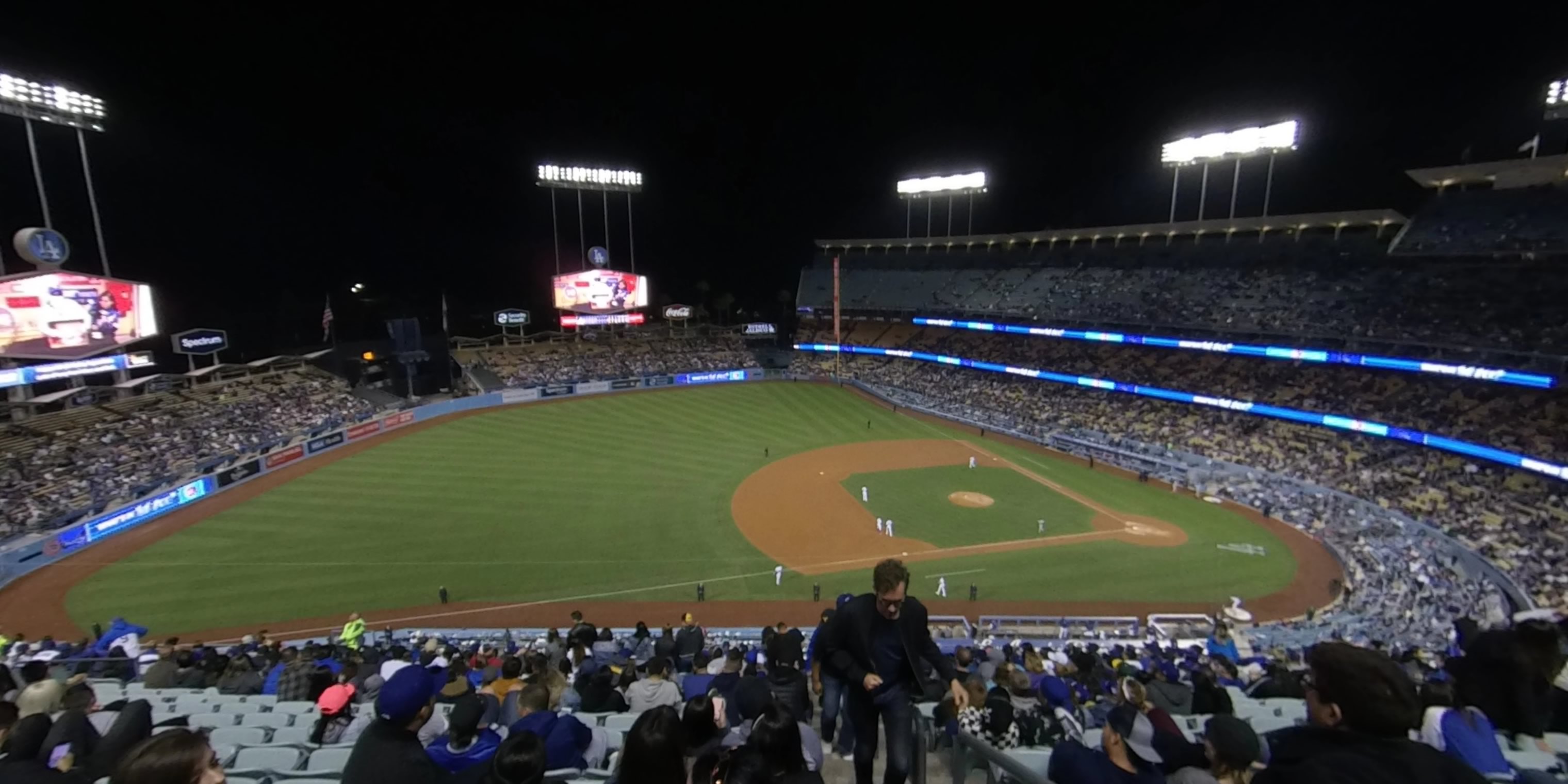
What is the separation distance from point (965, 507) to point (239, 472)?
3397cm

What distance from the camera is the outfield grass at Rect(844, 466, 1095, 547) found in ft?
85.7

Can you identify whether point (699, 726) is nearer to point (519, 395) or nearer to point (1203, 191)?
point (1203, 191)

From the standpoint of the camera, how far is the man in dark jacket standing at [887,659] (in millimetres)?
4953

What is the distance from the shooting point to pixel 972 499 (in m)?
29.7

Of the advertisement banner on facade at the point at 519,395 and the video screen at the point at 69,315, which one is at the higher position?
the video screen at the point at 69,315

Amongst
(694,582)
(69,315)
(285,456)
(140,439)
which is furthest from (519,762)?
(140,439)

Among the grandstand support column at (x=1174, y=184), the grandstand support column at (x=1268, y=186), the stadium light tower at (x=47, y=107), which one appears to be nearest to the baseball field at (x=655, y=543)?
the stadium light tower at (x=47, y=107)

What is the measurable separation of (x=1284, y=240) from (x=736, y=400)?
1476 inches

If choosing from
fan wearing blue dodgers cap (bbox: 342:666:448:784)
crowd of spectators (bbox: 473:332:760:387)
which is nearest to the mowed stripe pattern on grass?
crowd of spectators (bbox: 473:332:760:387)

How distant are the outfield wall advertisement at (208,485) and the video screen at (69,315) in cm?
839

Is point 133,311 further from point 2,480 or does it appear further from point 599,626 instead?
point 599,626

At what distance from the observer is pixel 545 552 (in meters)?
24.0

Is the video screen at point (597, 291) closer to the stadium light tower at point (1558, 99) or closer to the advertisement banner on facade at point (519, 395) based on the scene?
the advertisement banner on facade at point (519, 395)

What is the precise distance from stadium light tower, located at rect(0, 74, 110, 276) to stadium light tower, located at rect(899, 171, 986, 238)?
52.7 metres
